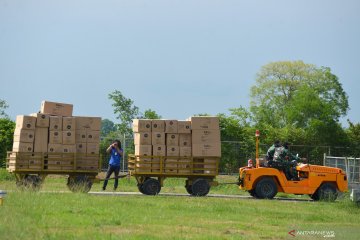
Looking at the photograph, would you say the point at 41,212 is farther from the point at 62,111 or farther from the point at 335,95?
the point at 335,95

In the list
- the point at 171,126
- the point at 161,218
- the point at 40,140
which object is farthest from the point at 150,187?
the point at 161,218

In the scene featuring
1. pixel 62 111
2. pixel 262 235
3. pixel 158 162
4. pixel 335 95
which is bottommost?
pixel 262 235

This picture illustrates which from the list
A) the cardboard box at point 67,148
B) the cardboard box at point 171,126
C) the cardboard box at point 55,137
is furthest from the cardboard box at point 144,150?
the cardboard box at point 55,137

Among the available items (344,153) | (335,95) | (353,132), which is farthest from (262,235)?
(335,95)

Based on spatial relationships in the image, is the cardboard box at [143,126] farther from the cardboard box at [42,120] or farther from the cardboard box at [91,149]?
the cardboard box at [42,120]

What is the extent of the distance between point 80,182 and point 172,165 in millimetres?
3100

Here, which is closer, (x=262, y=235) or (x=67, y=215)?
(x=262, y=235)

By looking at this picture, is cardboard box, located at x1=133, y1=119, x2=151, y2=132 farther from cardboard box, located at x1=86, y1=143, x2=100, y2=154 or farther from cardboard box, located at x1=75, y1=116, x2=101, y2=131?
cardboard box, located at x1=86, y1=143, x2=100, y2=154

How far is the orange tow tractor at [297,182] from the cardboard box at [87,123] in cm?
517

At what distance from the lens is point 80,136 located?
2533cm

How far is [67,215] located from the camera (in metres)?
16.3

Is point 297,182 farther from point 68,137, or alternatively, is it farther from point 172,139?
point 68,137

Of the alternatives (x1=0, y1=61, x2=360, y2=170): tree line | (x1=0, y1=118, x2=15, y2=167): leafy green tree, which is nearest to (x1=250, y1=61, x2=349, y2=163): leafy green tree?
(x1=0, y1=61, x2=360, y2=170): tree line

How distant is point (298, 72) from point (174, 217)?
58758mm
